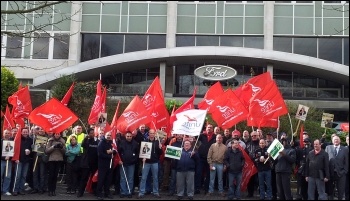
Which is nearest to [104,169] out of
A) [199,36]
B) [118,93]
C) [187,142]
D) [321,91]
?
[187,142]

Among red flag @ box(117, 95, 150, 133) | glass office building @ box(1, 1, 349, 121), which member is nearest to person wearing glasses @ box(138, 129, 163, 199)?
red flag @ box(117, 95, 150, 133)

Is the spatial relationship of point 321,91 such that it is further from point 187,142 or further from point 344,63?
point 187,142

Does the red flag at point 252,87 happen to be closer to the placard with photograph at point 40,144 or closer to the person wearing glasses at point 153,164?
the person wearing glasses at point 153,164

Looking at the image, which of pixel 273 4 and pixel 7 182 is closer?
pixel 7 182

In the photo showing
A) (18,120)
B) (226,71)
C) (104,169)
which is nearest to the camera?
(104,169)

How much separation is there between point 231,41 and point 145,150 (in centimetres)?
2342

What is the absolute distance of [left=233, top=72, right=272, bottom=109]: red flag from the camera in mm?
13767

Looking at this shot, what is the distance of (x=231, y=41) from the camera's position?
113 feet

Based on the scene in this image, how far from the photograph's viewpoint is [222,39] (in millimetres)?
34562

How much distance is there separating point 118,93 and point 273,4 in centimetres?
1325

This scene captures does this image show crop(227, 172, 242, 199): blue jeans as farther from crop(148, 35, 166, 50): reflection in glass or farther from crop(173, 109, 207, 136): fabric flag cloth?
crop(148, 35, 166, 50): reflection in glass

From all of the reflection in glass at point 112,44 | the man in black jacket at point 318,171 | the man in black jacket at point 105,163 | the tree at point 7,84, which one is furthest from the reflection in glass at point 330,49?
the man in black jacket at point 105,163

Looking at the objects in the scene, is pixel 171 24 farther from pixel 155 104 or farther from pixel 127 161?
pixel 127 161

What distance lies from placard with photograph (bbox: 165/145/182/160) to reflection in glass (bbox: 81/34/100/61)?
24187 millimetres
